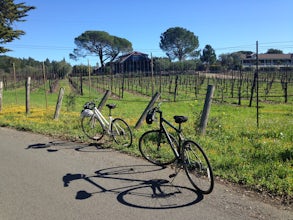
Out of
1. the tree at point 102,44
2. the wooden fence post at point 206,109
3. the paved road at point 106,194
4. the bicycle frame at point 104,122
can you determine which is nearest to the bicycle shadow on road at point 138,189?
the paved road at point 106,194

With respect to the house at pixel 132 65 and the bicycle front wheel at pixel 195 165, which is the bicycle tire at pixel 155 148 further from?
the house at pixel 132 65

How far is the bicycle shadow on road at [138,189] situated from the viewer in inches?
147

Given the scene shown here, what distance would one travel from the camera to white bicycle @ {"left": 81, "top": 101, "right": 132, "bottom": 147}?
658 centimetres

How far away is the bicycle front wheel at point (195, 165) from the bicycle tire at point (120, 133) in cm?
225

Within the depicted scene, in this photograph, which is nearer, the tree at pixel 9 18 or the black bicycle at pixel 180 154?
the black bicycle at pixel 180 154

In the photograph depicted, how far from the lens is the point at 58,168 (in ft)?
17.0

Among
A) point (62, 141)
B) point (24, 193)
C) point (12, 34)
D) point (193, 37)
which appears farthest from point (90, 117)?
point (193, 37)

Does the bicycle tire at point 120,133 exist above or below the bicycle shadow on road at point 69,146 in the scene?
above

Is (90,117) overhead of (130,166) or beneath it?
overhead

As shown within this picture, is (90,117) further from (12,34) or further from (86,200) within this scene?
(12,34)

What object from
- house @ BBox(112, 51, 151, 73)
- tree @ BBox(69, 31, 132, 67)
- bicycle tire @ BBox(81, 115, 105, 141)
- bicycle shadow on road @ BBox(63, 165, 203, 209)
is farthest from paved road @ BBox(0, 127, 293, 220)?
tree @ BBox(69, 31, 132, 67)

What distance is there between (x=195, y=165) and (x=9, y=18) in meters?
35.2

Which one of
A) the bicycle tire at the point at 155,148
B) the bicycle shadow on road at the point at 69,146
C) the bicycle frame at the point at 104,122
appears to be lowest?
the bicycle shadow on road at the point at 69,146

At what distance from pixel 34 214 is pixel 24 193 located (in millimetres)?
743
